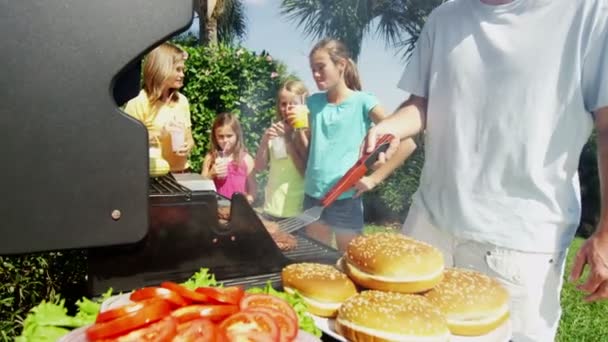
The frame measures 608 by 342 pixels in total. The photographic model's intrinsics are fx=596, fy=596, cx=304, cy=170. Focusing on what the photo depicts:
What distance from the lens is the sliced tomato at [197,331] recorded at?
0.91 metres

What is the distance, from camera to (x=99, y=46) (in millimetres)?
1029

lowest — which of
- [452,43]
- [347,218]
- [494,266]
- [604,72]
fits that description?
[347,218]

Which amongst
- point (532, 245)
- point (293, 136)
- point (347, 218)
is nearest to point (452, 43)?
point (532, 245)

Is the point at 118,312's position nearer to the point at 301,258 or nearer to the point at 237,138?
the point at 301,258

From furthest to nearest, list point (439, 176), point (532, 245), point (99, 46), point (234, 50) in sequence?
point (234, 50)
point (439, 176)
point (532, 245)
point (99, 46)

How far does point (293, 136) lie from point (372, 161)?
1740 millimetres

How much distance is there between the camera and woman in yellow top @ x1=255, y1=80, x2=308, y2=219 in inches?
134

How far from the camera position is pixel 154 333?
0.93m

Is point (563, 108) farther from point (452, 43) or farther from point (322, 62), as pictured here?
point (322, 62)

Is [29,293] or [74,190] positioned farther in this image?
[29,293]

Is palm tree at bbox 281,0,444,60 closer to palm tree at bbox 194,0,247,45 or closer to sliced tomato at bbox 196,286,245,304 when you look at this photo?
palm tree at bbox 194,0,247,45

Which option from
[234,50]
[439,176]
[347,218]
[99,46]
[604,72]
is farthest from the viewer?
[234,50]

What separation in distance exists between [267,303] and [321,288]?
20 cm

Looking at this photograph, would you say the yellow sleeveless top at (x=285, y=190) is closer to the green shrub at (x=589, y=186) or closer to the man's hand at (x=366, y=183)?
the man's hand at (x=366, y=183)
